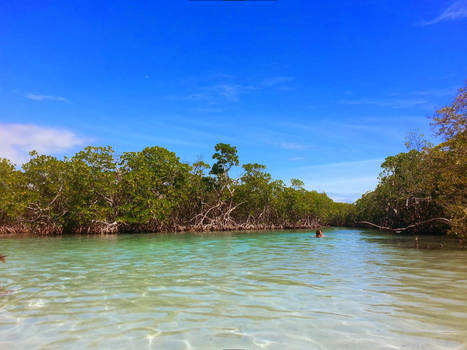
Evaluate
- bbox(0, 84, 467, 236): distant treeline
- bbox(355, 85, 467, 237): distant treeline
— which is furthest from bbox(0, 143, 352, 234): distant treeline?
A: bbox(355, 85, 467, 237): distant treeline

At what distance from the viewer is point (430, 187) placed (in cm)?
1628

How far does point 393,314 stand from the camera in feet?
12.9

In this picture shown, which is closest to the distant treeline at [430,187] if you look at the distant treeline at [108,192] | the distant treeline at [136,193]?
the distant treeline at [136,193]

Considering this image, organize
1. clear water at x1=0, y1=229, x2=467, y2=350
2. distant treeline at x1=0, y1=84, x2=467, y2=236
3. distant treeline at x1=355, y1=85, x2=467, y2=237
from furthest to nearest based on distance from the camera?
distant treeline at x1=0, y1=84, x2=467, y2=236 < distant treeline at x1=355, y1=85, x2=467, y2=237 < clear water at x1=0, y1=229, x2=467, y2=350

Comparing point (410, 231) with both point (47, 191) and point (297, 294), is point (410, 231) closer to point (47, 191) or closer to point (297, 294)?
point (297, 294)

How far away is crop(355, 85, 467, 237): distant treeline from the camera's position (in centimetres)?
1220

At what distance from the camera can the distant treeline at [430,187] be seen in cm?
1220

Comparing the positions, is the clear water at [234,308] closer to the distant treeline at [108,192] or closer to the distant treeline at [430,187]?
the distant treeline at [430,187]

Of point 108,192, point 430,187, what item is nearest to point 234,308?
point 430,187

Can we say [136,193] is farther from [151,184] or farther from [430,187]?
[430,187]

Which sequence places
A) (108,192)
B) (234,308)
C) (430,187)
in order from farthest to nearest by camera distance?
(108,192) → (430,187) → (234,308)

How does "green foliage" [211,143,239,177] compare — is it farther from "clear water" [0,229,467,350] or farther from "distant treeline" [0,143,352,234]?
"clear water" [0,229,467,350]

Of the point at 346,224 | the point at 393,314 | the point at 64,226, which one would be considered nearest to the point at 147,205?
the point at 64,226

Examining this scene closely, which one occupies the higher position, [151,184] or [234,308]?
[151,184]
